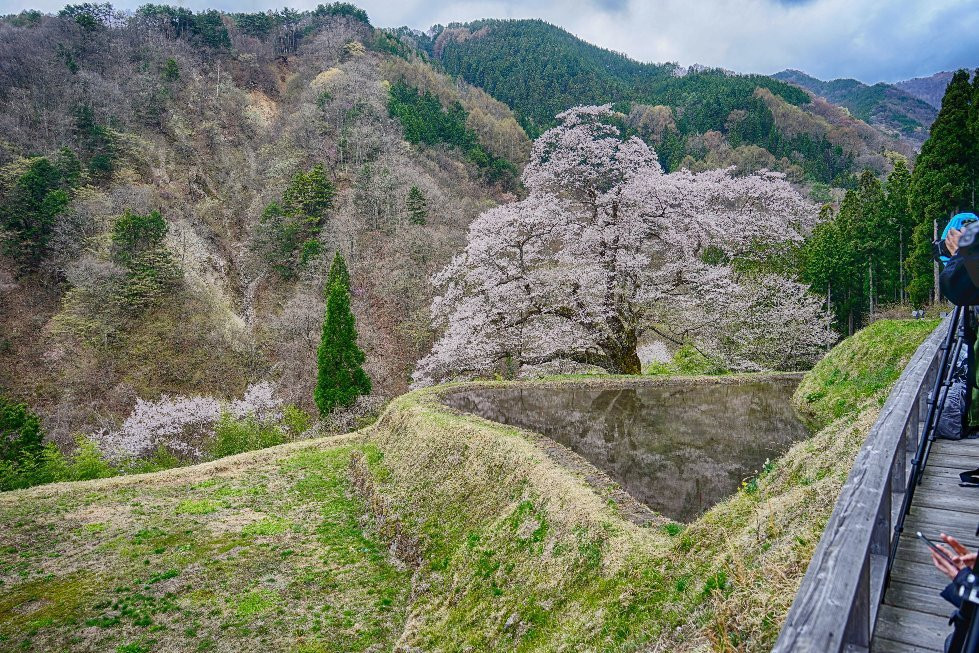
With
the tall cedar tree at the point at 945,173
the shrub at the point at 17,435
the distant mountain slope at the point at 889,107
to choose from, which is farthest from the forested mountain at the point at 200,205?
the distant mountain slope at the point at 889,107

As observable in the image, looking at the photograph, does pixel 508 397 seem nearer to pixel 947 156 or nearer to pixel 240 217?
pixel 947 156

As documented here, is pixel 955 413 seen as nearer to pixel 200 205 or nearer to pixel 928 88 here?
pixel 200 205

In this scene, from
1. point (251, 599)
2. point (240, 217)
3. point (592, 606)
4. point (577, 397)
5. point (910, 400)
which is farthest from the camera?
point (240, 217)

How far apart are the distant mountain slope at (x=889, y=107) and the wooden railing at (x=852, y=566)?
110 m

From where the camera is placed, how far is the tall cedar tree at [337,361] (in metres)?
22.5

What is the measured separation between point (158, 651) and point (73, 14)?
2792 inches

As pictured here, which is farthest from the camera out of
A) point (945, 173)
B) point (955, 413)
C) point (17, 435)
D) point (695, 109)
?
point (695, 109)

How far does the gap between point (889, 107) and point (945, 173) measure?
11900 cm

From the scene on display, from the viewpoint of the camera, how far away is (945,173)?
16.5m

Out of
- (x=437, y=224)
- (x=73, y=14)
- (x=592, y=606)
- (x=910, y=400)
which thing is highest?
(x=73, y=14)

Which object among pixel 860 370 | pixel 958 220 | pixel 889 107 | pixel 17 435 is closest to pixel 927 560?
pixel 958 220

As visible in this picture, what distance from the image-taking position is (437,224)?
42.0m

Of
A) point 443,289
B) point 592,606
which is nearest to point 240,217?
point 443,289

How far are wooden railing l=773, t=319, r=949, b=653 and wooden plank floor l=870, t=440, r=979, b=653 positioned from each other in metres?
0.21
